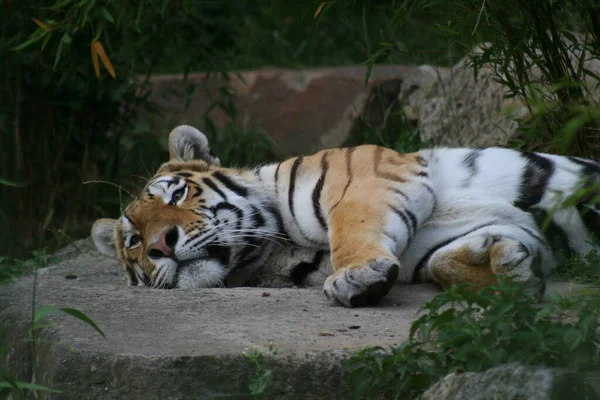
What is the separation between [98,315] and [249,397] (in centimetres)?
78

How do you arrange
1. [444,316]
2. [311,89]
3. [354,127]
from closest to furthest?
[444,316], [354,127], [311,89]

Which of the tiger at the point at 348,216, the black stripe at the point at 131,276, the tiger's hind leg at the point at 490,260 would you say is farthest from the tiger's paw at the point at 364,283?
the black stripe at the point at 131,276

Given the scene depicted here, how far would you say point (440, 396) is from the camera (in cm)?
214

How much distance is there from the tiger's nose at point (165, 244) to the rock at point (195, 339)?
16 centimetres

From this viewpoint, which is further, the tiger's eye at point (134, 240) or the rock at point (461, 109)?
the rock at point (461, 109)

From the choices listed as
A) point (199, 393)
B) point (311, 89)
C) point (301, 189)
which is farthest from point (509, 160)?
point (311, 89)

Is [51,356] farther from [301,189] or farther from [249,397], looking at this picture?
[301,189]

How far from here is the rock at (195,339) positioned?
245 centimetres

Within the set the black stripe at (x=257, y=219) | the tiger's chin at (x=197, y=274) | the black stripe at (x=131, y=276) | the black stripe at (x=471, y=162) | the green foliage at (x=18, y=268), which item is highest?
the black stripe at (x=471, y=162)

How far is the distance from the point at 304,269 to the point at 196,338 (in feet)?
3.44

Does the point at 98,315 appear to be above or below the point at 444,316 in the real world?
below

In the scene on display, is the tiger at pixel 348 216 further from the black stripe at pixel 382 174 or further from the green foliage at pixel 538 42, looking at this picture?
the green foliage at pixel 538 42

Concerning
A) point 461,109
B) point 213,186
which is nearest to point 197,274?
point 213,186

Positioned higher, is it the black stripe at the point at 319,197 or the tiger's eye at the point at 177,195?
the black stripe at the point at 319,197
